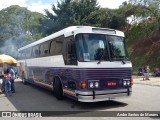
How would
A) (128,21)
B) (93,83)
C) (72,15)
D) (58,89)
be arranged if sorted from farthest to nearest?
(128,21), (72,15), (58,89), (93,83)

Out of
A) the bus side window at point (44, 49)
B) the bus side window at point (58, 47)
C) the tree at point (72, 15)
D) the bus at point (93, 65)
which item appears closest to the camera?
the bus at point (93, 65)

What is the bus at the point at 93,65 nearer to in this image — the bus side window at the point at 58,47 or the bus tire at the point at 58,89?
the bus side window at the point at 58,47

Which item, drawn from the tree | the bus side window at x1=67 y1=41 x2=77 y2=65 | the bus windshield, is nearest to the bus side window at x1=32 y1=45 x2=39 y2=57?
the bus side window at x1=67 y1=41 x2=77 y2=65

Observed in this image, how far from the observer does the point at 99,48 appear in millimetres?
10391

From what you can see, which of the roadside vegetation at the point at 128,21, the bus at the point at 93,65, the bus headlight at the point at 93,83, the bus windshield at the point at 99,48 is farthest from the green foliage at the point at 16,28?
the bus headlight at the point at 93,83

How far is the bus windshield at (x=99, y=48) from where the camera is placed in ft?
33.2

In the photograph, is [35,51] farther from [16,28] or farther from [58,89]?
[16,28]

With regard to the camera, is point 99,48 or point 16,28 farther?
point 16,28

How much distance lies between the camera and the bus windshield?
10109mm

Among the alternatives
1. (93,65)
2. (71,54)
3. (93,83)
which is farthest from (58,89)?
(93,65)

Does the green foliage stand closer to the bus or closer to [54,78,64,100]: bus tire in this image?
[54,78,64,100]: bus tire

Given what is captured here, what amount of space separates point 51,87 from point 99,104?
3.36 metres

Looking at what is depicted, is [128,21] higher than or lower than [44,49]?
higher

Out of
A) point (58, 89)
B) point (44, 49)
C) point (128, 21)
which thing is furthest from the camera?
point (128, 21)
